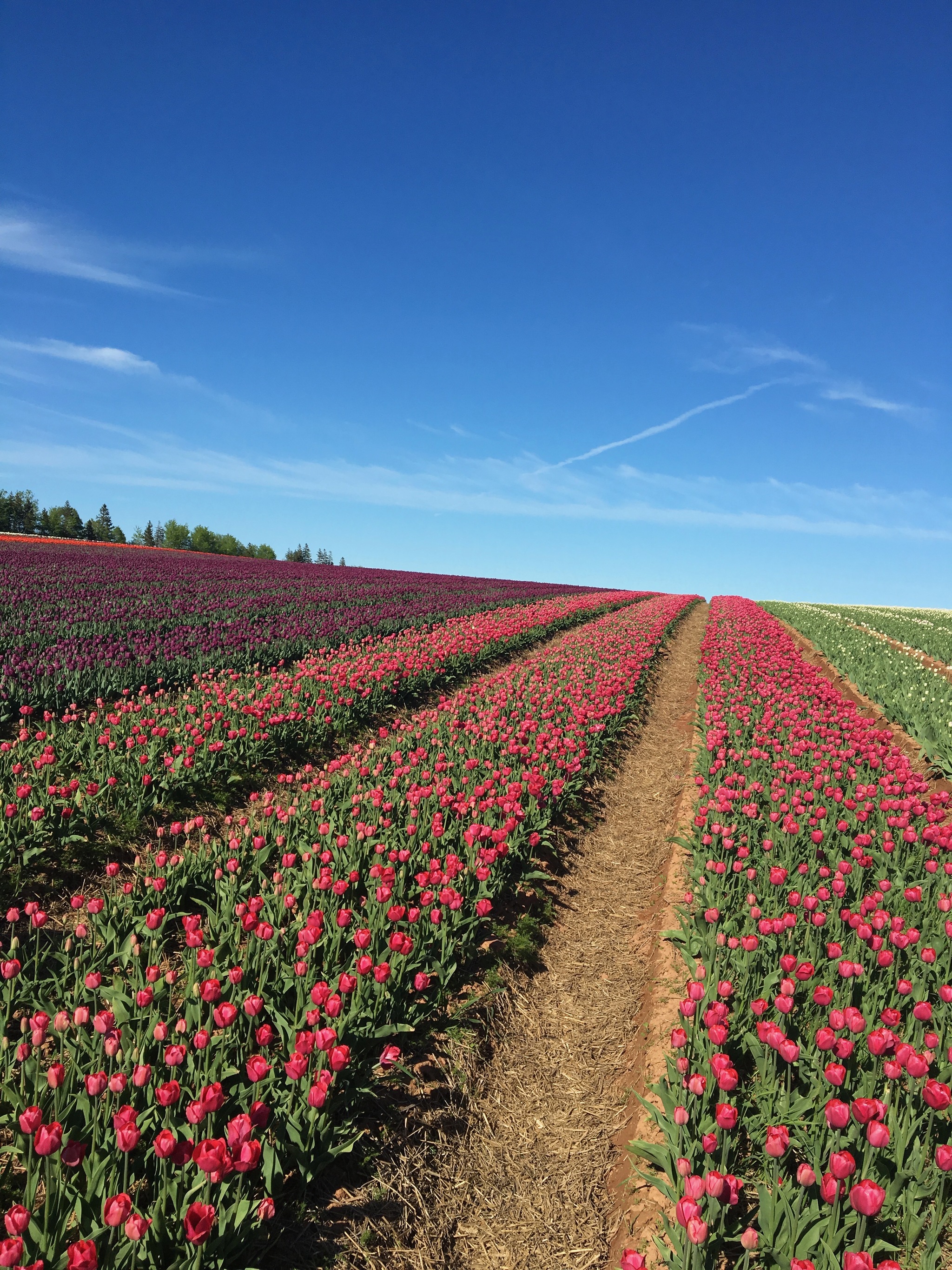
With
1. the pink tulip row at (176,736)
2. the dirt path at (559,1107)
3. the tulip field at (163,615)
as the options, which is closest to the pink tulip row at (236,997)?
the dirt path at (559,1107)

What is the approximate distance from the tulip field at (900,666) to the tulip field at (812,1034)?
389 cm

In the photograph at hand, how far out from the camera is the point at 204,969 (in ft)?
13.0

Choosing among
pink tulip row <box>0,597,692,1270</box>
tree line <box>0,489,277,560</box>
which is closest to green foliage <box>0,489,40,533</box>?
tree line <box>0,489,277,560</box>

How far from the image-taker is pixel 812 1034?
12.6 ft

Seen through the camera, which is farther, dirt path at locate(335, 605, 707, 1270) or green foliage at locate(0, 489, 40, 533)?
green foliage at locate(0, 489, 40, 533)

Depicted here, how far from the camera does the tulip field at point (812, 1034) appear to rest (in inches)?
104

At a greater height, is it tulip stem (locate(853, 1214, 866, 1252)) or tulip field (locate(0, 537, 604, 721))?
tulip field (locate(0, 537, 604, 721))

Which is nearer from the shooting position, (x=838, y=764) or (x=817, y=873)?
(x=817, y=873)

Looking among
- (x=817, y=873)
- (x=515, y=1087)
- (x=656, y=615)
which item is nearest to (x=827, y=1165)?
(x=515, y=1087)

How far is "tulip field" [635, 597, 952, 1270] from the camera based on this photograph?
265 cm

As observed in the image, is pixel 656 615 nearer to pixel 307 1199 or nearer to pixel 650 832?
pixel 650 832

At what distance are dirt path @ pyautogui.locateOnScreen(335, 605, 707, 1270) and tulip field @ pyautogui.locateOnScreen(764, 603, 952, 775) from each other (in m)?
6.41

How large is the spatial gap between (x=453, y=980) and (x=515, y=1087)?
0.83 meters

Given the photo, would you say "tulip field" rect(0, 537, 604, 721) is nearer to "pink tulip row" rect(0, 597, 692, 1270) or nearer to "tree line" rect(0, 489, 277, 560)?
"pink tulip row" rect(0, 597, 692, 1270)
